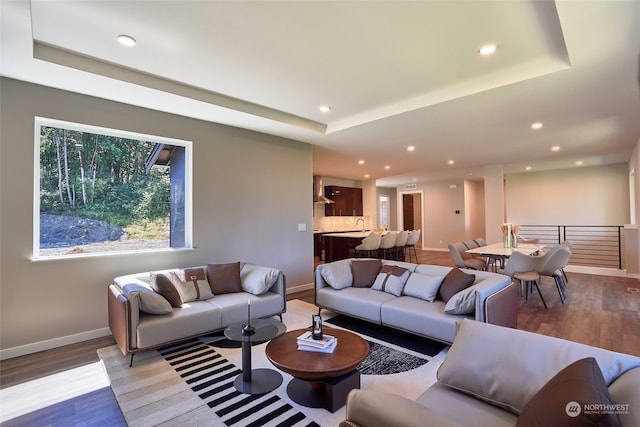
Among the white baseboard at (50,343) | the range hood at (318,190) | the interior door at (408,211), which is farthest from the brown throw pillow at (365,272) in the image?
the interior door at (408,211)

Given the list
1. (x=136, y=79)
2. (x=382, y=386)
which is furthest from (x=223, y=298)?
(x=136, y=79)

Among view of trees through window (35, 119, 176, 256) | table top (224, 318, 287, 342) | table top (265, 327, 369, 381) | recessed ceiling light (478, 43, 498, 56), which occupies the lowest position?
table top (265, 327, 369, 381)

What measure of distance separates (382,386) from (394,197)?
1183cm

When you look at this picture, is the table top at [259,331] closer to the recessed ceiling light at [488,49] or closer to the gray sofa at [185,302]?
the gray sofa at [185,302]

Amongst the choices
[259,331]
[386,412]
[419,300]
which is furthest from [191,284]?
[386,412]

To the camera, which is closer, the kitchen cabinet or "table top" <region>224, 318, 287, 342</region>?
"table top" <region>224, 318, 287, 342</region>

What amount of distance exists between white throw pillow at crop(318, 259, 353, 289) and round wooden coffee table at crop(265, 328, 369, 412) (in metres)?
1.50

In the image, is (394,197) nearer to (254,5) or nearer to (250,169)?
(250,169)

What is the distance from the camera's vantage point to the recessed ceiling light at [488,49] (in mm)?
2680

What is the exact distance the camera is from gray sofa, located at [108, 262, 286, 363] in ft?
9.30

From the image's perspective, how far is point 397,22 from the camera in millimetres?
Answer: 2352

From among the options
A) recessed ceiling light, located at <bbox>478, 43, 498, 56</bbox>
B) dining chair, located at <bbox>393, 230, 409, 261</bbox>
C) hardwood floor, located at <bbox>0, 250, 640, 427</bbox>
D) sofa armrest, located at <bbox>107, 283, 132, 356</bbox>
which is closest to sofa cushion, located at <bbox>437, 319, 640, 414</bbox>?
hardwood floor, located at <bbox>0, 250, 640, 427</bbox>

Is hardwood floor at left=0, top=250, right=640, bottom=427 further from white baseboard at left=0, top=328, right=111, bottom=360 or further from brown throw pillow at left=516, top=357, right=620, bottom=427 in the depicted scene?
brown throw pillow at left=516, top=357, right=620, bottom=427

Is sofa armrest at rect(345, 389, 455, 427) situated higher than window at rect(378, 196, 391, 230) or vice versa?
window at rect(378, 196, 391, 230)
